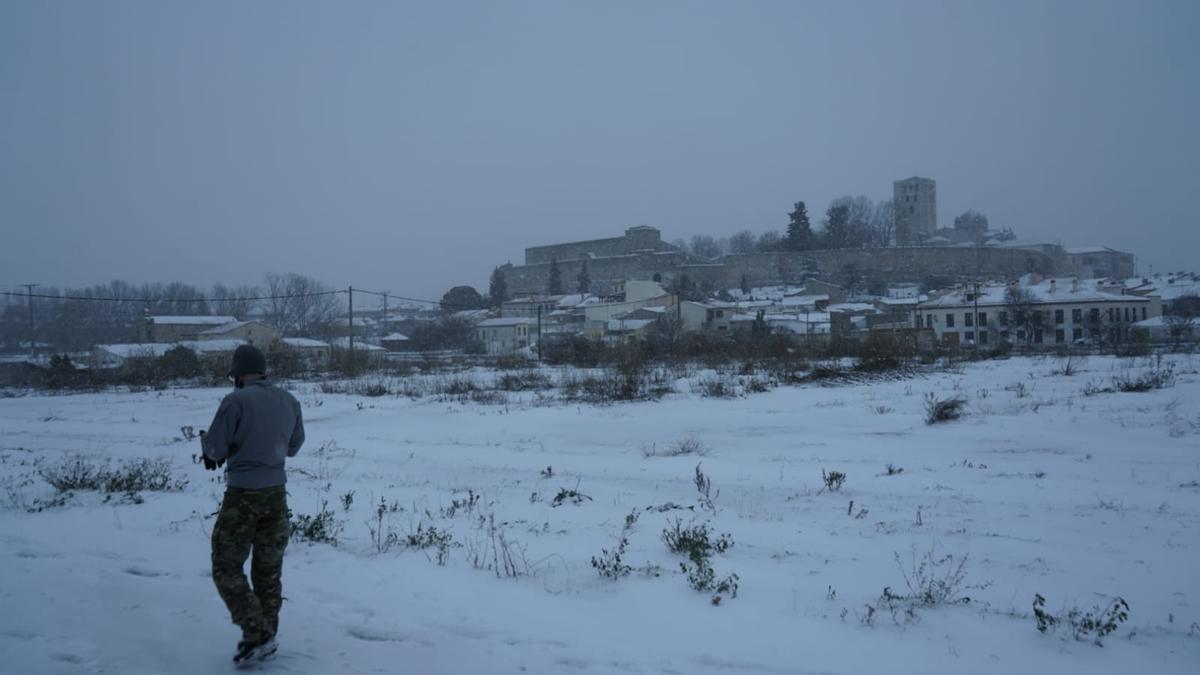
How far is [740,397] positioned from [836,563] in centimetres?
1088

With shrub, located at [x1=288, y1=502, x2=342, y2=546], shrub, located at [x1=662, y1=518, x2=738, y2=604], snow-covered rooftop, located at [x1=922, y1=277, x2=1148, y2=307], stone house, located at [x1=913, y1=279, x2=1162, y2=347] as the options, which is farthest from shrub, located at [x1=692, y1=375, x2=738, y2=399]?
snow-covered rooftop, located at [x1=922, y1=277, x2=1148, y2=307]

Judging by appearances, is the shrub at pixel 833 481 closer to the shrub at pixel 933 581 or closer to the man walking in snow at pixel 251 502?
the shrub at pixel 933 581

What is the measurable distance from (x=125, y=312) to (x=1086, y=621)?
75.5 metres

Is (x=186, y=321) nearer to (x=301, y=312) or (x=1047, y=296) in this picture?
(x=301, y=312)

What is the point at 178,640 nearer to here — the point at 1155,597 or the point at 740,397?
the point at 1155,597

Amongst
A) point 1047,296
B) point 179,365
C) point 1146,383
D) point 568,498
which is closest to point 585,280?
point 1047,296

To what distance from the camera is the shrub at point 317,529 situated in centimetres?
576

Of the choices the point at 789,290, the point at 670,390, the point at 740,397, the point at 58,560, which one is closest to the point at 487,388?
the point at 670,390

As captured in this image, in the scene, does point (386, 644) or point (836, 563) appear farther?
point (836, 563)

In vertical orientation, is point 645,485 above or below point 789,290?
below

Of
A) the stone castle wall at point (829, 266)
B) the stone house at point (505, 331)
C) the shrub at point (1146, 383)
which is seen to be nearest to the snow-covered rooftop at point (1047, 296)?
the stone castle wall at point (829, 266)

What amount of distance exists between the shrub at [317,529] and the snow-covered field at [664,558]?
102 mm

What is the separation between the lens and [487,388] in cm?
1980

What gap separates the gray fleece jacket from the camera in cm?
352
